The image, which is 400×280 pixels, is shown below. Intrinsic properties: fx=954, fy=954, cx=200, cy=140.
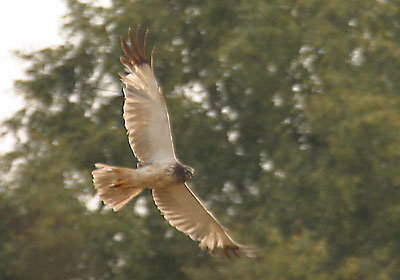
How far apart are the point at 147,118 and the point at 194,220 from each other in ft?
3.56

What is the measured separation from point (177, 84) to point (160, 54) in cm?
53

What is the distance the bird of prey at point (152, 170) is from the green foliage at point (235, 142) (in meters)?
3.17

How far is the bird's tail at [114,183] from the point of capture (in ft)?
27.1

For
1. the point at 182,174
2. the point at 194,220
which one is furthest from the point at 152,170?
the point at 194,220

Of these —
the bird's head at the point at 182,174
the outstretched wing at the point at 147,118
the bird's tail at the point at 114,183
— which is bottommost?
the bird's tail at the point at 114,183

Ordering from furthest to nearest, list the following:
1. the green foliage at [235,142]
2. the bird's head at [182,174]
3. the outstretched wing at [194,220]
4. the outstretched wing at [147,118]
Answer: the green foliage at [235,142], the outstretched wing at [194,220], the outstretched wing at [147,118], the bird's head at [182,174]

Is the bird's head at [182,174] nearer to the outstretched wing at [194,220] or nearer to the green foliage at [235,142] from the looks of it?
the outstretched wing at [194,220]

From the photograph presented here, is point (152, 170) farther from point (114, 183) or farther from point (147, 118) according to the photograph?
point (147, 118)

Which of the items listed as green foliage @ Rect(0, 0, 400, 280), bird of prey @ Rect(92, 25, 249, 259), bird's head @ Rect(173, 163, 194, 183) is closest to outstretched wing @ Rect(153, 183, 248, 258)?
bird of prey @ Rect(92, 25, 249, 259)

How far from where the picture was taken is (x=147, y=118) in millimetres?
8469

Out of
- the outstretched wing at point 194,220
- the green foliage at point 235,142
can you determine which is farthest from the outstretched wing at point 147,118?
the green foliage at point 235,142

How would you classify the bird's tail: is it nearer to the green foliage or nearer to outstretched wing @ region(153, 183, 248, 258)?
outstretched wing @ region(153, 183, 248, 258)

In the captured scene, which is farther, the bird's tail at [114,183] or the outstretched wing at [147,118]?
the outstretched wing at [147,118]

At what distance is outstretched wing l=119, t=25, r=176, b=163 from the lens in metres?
8.44
